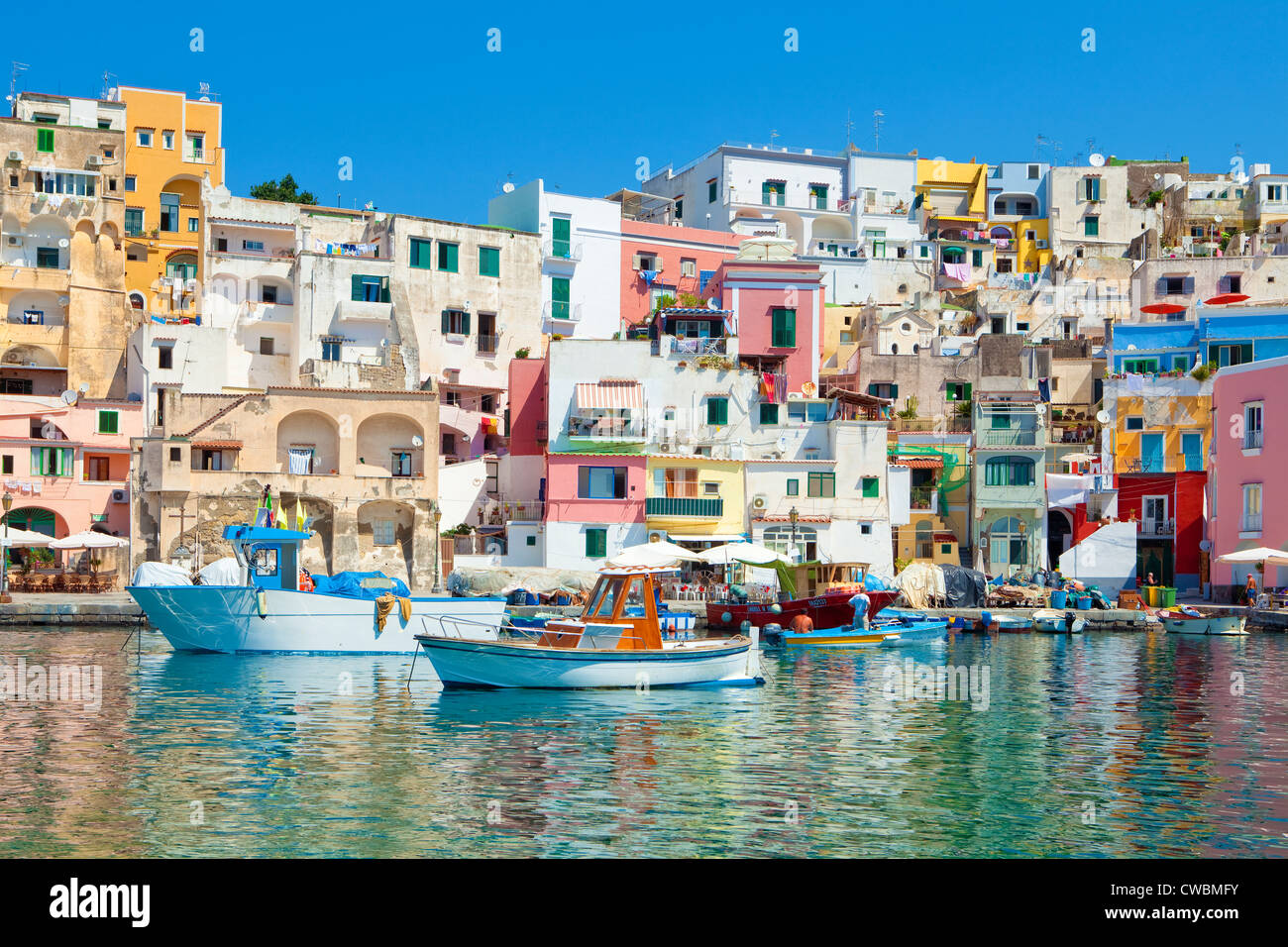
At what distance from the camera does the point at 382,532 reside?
53219 mm

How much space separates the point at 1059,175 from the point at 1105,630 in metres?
45.6

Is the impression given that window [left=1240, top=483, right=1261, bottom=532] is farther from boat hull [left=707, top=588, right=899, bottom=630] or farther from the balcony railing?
the balcony railing

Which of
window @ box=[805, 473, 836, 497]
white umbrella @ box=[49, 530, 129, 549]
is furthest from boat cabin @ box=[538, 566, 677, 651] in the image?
window @ box=[805, 473, 836, 497]

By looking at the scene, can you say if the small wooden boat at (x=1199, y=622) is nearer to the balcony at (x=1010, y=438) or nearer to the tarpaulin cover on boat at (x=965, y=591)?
the tarpaulin cover on boat at (x=965, y=591)

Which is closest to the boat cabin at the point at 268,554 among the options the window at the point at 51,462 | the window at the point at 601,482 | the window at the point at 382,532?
the window at the point at 382,532

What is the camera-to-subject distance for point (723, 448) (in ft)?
183

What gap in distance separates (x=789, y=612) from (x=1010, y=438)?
66.3 feet

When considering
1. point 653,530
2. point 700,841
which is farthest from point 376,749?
point 653,530

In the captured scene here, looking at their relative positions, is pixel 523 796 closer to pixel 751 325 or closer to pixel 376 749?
pixel 376 749

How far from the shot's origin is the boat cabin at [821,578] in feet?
157

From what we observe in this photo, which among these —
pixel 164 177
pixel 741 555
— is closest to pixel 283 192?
pixel 164 177

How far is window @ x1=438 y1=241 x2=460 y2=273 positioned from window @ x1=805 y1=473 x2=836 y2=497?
20.6 meters

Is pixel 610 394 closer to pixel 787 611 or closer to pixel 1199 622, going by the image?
pixel 787 611

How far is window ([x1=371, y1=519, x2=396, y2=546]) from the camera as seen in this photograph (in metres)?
53.1
